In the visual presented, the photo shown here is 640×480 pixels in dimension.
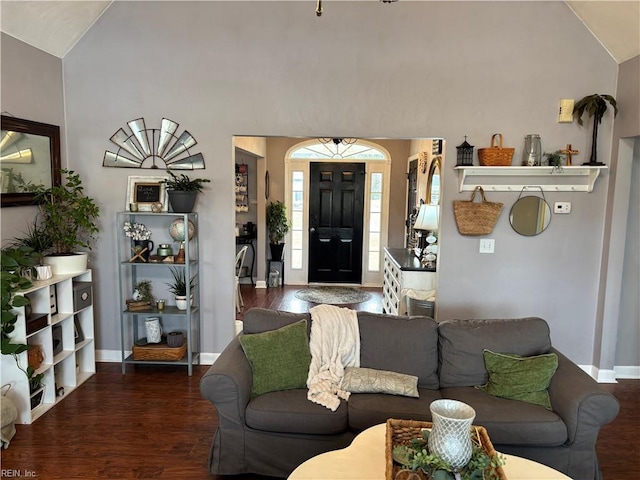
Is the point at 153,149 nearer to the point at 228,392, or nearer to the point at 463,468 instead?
the point at 228,392

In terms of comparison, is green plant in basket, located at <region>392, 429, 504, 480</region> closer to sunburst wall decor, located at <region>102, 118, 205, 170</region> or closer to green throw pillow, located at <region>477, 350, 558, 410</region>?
green throw pillow, located at <region>477, 350, 558, 410</region>

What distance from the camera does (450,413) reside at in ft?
5.62

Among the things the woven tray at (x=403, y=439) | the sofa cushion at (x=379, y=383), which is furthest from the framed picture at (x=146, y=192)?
the woven tray at (x=403, y=439)

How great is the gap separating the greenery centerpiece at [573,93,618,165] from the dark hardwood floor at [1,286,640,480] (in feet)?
6.54

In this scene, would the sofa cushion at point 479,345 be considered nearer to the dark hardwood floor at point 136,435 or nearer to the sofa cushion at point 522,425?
the sofa cushion at point 522,425

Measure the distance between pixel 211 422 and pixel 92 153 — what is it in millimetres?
2460

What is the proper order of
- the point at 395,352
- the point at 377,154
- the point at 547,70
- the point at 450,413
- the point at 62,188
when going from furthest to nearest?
the point at 377,154
the point at 547,70
the point at 62,188
the point at 395,352
the point at 450,413

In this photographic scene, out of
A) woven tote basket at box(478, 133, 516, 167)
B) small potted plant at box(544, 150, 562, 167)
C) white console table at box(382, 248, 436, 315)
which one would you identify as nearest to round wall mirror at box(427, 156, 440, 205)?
white console table at box(382, 248, 436, 315)

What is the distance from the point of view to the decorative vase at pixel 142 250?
386 centimetres

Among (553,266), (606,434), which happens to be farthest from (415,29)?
(606,434)

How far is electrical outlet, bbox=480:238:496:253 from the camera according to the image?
3875 mm

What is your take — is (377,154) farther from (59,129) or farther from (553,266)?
(59,129)

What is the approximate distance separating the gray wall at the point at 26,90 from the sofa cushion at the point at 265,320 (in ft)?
6.17

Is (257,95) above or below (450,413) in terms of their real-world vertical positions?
Result: above
